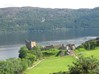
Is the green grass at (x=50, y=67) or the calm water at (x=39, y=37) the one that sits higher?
the calm water at (x=39, y=37)

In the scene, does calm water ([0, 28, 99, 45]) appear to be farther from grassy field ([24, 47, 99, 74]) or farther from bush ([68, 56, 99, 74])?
bush ([68, 56, 99, 74])

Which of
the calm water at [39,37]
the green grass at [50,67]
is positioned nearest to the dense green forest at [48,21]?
the calm water at [39,37]

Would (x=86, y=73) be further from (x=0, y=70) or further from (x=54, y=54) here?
(x=54, y=54)

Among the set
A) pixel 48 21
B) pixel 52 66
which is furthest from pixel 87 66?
pixel 48 21

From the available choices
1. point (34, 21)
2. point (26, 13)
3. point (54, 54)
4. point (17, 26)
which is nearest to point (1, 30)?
point (17, 26)

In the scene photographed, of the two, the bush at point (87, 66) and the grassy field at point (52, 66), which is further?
the grassy field at point (52, 66)

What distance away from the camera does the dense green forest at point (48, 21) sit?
305 ft

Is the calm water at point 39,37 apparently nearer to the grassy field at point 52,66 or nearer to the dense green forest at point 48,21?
the dense green forest at point 48,21

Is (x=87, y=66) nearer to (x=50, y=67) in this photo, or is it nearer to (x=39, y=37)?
(x=50, y=67)

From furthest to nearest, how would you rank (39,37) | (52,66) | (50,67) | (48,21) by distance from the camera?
(48,21) < (39,37) < (52,66) < (50,67)

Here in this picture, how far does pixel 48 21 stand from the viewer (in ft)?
330

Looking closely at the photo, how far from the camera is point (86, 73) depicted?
20.6ft

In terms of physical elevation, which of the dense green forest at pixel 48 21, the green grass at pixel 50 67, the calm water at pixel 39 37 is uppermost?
the dense green forest at pixel 48 21

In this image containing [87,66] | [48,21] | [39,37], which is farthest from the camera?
[48,21]
